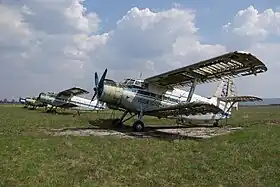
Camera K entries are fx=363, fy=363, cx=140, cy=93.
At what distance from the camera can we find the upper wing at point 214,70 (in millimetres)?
15550

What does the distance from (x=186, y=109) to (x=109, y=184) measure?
11.7 meters

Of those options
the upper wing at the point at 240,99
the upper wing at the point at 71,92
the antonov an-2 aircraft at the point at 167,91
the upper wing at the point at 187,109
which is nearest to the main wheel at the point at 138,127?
the antonov an-2 aircraft at the point at 167,91

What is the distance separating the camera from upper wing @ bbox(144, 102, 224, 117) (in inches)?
669

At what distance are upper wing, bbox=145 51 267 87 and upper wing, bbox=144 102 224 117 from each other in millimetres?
1758

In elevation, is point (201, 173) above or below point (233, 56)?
below

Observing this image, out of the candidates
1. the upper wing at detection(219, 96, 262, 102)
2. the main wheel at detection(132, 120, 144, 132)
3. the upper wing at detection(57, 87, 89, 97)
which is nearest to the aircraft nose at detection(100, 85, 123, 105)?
the main wheel at detection(132, 120, 144, 132)

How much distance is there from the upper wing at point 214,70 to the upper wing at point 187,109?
1758 mm

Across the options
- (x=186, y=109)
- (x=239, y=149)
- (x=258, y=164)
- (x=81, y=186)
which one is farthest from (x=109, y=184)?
(x=186, y=109)

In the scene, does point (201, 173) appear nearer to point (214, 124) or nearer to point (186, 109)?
point (186, 109)

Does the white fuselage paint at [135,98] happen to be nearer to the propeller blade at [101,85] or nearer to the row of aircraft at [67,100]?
the propeller blade at [101,85]

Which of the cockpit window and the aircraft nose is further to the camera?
the cockpit window

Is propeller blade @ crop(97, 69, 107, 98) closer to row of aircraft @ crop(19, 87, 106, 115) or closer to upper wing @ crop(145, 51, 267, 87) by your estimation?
upper wing @ crop(145, 51, 267, 87)

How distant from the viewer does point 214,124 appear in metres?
24.1

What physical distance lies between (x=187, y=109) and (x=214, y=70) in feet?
7.97
